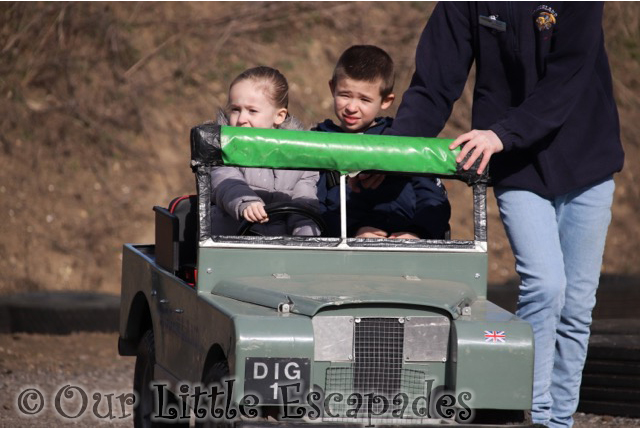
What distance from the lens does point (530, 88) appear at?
15.5 feet

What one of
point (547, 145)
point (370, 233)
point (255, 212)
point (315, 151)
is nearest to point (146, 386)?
point (255, 212)

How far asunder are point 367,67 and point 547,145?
98 centimetres

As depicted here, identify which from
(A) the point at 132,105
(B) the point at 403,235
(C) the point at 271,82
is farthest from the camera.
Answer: (A) the point at 132,105

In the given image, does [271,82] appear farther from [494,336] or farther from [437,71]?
[494,336]

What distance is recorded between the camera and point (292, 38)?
12.9m

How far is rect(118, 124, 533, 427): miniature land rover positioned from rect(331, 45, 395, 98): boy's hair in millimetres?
763

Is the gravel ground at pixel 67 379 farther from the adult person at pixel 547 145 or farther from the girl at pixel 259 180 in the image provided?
the adult person at pixel 547 145

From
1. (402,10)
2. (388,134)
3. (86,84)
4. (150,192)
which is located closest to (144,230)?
(150,192)

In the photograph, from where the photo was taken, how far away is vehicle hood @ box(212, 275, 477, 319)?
12.9 feet

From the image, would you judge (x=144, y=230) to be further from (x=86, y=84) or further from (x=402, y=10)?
(x=402, y=10)

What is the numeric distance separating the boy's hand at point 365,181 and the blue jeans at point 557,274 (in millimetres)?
508

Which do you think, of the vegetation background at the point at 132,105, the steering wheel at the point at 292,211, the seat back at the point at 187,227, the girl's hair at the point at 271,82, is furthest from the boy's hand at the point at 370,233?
the vegetation background at the point at 132,105

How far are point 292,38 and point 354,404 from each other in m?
9.33

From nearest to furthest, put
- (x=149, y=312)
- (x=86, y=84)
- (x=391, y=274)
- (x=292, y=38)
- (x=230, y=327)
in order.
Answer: (x=230, y=327) < (x=391, y=274) < (x=149, y=312) < (x=86, y=84) < (x=292, y=38)
